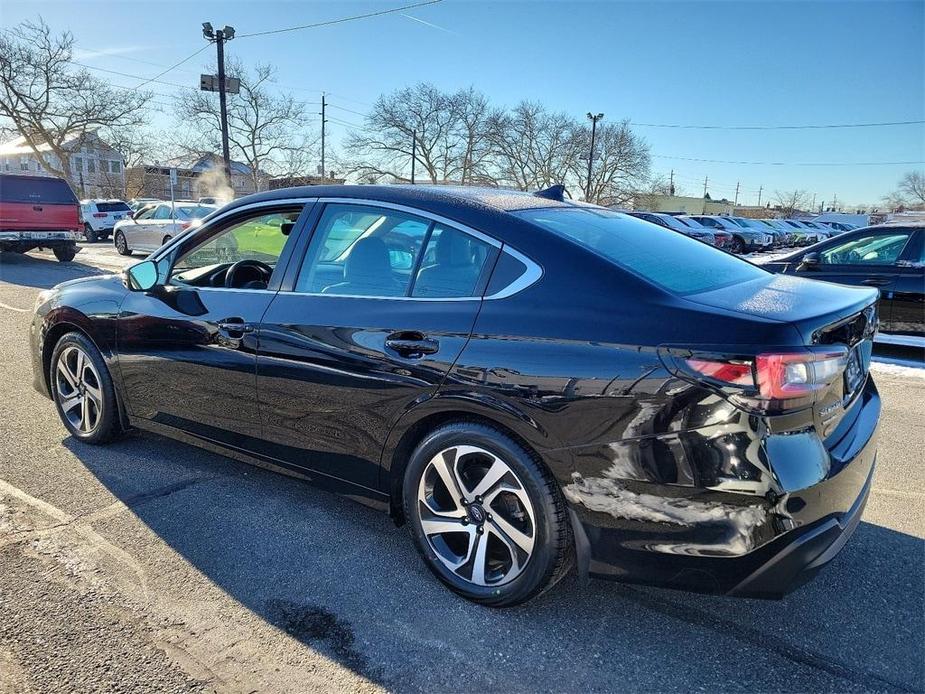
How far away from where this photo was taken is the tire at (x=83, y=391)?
3832 mm

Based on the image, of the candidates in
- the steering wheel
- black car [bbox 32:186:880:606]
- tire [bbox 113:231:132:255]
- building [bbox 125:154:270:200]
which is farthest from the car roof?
building [bbox 125:154:270:200]

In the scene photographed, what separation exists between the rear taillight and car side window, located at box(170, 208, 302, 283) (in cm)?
201

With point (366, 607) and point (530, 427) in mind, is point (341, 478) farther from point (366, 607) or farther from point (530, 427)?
point (530, 427)

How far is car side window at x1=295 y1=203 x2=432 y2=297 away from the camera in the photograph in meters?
2.71

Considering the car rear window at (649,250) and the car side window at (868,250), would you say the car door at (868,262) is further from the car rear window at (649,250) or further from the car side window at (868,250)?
the car rear window at (649,250)

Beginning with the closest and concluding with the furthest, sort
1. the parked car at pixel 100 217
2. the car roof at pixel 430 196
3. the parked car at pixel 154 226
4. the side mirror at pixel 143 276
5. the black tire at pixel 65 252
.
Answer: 1. the car roof at pixel 430 196
2. the side mirror at pixel 143 276
3. the black tire at pixel 65 252
4. the parked car at pixel 154 226
5. the parked car at pixel 100 217

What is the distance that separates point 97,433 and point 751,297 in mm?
3759

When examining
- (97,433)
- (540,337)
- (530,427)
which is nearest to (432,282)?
(540,337)

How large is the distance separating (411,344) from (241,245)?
1927 millimetres

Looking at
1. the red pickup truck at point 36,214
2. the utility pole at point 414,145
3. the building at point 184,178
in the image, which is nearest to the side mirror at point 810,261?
the red pickup truck at point 36,214

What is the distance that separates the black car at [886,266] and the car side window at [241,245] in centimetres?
553

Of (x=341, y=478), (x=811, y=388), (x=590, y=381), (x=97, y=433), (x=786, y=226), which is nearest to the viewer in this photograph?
(x=811, y=388)

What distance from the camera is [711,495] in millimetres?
1971

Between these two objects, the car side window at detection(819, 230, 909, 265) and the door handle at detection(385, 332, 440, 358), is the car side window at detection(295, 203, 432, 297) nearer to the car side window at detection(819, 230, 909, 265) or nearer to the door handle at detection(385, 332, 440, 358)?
the door handle at detection(385, 332, 440, 358)
